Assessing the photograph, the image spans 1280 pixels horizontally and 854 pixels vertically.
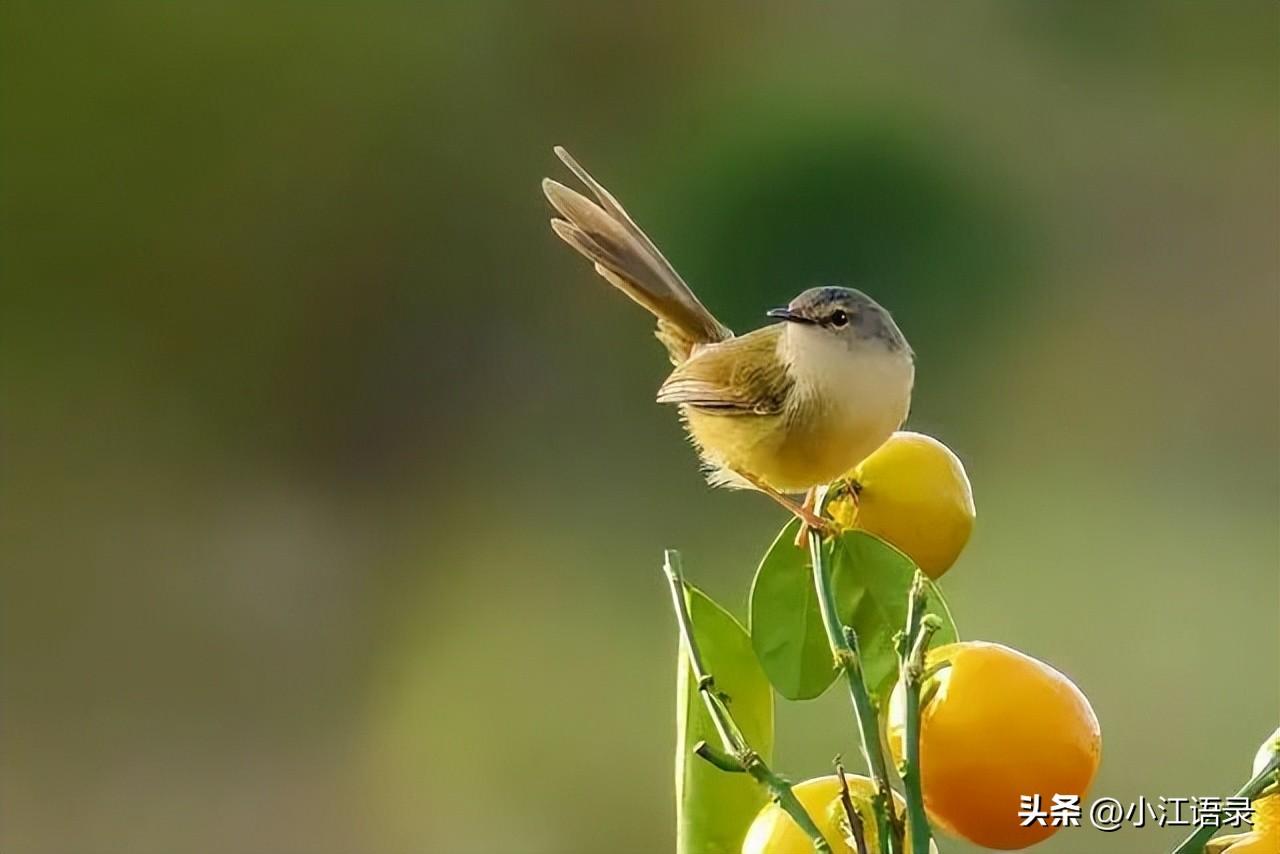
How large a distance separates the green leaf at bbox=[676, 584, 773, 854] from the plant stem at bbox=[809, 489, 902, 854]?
0.04 meters

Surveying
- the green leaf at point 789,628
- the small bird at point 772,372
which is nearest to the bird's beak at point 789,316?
the small bird at point 772,372

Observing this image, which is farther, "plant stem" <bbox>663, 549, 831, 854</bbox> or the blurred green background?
the blurred green background

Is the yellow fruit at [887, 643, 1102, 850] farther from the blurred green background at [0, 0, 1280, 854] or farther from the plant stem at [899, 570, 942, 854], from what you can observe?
the blurred green background at [0, 0, 1280, 854]

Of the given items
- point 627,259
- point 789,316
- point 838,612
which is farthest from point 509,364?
point 838,612

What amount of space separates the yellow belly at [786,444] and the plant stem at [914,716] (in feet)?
0.28

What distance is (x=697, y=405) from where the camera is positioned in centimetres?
44

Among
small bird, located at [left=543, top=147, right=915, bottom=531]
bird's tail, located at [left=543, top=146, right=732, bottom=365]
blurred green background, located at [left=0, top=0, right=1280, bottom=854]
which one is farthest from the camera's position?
blurred green background, located at [left=0, top=0, right=1280, bottom=854]

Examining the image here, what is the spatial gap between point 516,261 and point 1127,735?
2.13ft

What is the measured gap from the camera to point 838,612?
0.96 feet

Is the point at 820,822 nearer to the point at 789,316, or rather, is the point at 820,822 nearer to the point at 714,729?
the point at 714,729

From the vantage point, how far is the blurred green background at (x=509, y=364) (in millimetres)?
1012

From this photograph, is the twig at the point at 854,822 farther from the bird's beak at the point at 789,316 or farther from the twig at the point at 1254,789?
the bird's beak at the point at 789,316

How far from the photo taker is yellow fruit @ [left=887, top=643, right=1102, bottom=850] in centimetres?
26

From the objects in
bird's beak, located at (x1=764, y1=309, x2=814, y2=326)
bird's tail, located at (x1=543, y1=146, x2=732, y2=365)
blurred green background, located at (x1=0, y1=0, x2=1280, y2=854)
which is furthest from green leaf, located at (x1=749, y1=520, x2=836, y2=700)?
blurred green background, located at (x1=0, y1=0, x2=1280, y2=854)
